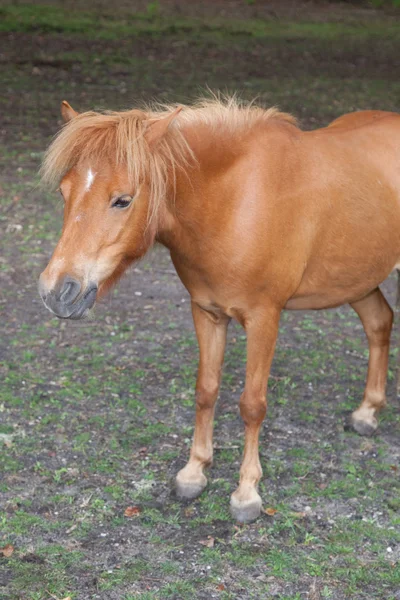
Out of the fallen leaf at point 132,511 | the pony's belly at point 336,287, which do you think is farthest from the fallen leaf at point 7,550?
the pony's belly at point 336,287

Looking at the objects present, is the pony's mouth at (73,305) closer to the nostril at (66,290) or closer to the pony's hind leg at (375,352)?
the nostril at (66,290)

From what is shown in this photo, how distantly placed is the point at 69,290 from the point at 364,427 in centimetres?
231

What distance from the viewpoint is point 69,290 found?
10.3ft

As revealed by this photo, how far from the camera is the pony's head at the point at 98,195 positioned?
3141mm

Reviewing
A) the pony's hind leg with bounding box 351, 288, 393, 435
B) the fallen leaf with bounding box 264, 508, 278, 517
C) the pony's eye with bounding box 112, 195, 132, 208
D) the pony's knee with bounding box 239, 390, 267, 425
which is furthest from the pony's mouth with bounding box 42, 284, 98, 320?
the pony's hind leg with bounding box 351, 288, 393, 435

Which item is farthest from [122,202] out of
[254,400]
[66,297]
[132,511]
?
[132,511]

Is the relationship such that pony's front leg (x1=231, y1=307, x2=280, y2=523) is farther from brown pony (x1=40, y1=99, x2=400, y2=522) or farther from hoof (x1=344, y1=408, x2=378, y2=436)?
hoof (x1=344, y1=408, x2=378, y2=436)

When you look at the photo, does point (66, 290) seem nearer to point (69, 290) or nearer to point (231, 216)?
point (69, 290)

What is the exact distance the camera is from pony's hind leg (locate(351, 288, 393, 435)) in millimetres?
4785

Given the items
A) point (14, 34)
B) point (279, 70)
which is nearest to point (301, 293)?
point (279, 70)

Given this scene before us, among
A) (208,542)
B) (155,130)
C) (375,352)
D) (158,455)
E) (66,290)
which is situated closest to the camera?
(66,290)

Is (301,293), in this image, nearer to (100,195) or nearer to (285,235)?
(285,235)

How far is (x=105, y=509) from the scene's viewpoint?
3916 mm

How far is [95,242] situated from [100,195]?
7.2 inches
